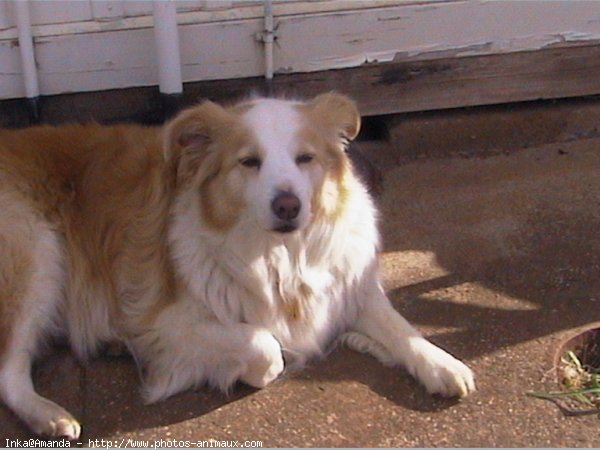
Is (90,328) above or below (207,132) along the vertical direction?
below

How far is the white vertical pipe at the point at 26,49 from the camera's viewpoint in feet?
16.4

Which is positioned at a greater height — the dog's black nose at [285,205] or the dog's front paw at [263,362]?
the dog's black nose at [285,205]

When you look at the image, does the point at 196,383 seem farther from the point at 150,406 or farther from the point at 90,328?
the point at 90,328

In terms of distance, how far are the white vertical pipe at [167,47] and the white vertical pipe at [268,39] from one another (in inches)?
18.7

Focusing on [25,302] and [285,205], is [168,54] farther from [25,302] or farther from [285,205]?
[285,205]

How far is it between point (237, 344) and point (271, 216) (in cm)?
59

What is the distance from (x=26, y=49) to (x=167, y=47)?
0.72m

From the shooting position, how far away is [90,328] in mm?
4211

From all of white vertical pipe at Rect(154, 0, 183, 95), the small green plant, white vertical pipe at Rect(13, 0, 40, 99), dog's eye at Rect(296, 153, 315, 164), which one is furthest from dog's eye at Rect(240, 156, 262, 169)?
white vertical pipe at Rect(13, 0, 40, 99)

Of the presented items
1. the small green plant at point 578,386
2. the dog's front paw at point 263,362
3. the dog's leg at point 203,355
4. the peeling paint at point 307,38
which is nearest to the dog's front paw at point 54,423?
the dog's leg at point 203,355

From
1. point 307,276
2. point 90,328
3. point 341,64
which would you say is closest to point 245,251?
point 307,276

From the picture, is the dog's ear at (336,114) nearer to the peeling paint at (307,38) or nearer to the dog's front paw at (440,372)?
the dog's front paw at (440,372)

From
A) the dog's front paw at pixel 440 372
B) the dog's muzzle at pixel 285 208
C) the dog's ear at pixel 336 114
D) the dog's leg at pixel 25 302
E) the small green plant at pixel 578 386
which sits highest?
the dog's ear at pixel 336 114

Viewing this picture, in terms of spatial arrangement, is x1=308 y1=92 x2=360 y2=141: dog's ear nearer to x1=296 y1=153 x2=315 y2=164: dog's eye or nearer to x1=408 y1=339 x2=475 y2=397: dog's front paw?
x1=296 y1=153 x2=315 y2=164: dog's eye
